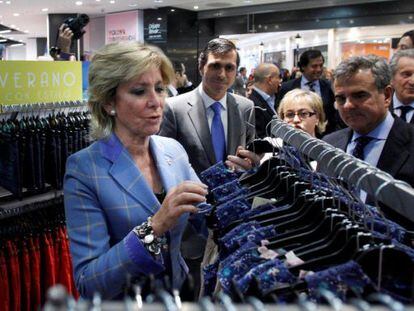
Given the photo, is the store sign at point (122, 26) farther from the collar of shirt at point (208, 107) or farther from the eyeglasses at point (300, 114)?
the eyeglasses at point (300, 114)

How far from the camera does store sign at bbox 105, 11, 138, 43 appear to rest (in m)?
16.2

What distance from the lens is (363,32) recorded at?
484 inches

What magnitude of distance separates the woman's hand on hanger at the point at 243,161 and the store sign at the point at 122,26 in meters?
14.3

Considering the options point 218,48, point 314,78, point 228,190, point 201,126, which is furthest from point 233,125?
point 314,78

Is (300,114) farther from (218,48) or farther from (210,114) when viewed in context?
(218,48)

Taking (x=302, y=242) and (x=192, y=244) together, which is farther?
(x=192, y=244)

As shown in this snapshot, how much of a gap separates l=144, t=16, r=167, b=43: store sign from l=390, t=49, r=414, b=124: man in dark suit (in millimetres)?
12705

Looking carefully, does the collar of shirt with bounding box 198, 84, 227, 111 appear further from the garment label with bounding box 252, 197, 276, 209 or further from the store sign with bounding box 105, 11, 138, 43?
the store sign with bounding box 105, 11, 138, 43

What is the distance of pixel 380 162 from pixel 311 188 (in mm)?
444

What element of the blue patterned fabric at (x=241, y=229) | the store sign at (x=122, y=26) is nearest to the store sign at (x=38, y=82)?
the blue patterned fabric at (x=241, y=229)

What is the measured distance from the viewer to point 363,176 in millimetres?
1355

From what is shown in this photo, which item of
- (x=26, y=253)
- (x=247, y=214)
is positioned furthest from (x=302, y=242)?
(x=26, y=253)

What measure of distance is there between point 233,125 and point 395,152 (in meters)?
1.39

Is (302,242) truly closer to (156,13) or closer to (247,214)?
(247,214)
